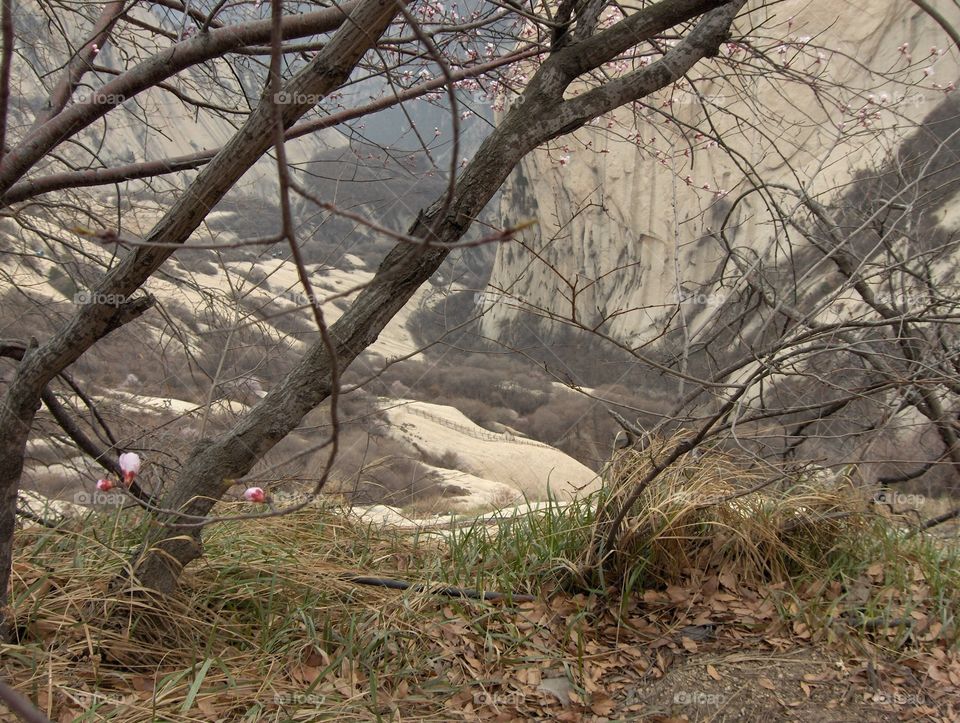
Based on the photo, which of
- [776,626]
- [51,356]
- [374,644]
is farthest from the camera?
[776,626]

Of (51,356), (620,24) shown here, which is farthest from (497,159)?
(51,356)

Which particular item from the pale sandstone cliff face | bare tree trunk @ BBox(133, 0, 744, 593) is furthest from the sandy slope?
bare tree trunk @ BBox(133, 0, 744, 593)

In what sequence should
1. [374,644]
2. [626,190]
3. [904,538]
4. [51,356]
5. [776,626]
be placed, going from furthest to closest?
[626,190] < [904,538] < [776,626] < [374,644] < [51,356]

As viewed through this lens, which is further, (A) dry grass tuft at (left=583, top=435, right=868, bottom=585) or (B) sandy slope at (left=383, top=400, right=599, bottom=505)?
(B) sandy slope at (left=383, top=400, right=599, bottom=505)

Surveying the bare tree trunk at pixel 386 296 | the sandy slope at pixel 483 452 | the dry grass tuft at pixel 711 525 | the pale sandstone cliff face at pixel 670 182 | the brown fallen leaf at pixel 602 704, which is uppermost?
the pale sandstone cliff face at pixel 670 182

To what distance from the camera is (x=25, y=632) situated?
74.2 inches

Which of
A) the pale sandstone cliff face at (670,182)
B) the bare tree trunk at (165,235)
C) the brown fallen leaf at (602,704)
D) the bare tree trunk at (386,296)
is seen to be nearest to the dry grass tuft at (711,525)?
the brown fallen leaf at (602,704)

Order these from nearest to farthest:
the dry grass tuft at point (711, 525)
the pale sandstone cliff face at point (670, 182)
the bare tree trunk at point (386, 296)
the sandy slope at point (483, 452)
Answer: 1. the bare tree trunk at point (386, 296)
2. the dry grass tuft at point (711, 525)
3. the sandy slope at point (483, 452)
4. the pale sandstone cliff face at point (670, 182)

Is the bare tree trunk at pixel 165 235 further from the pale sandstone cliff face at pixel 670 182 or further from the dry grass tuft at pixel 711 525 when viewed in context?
the pale sandstone cliff face at pixel 670 182

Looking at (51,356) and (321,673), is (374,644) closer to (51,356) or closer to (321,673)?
(321,673)

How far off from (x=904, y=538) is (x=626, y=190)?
16.9 meters

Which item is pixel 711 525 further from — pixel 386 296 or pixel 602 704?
pixel 386 296

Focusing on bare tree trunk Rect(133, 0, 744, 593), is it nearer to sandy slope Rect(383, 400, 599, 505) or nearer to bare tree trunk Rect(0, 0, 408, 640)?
bare tree trunk Rect(0, 0, 408, 640)

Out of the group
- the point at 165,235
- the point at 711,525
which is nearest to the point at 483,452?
the point at 711,525
